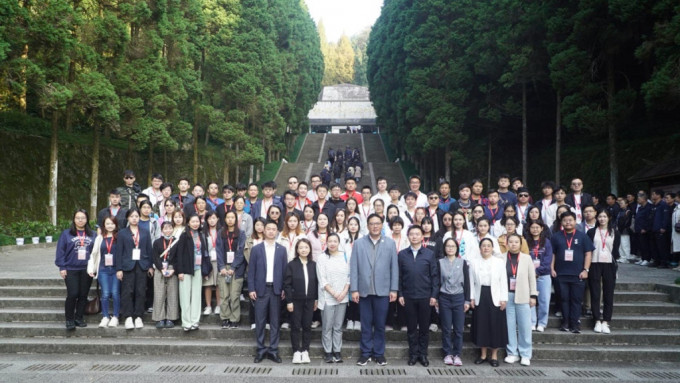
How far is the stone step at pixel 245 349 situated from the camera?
20.1 ft

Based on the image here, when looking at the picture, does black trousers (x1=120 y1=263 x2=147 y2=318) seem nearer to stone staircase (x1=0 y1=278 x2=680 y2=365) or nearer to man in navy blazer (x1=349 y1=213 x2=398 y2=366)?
stone staircase (x1=0 y1=278 x2=680 y2=365)

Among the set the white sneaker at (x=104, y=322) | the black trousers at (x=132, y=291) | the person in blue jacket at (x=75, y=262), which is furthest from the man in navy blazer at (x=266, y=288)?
the person in blue jacket at (x=75, y=262)

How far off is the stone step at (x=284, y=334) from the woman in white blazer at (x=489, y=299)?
0.62 metres

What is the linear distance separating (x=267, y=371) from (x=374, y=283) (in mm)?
1662

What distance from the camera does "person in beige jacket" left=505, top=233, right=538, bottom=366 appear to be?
5871 mm

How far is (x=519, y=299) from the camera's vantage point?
19.2ft

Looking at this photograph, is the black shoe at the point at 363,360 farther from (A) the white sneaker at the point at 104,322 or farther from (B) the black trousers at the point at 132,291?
(A) the white sneaker at the point at 104,322

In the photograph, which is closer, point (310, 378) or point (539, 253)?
point (310, 378)

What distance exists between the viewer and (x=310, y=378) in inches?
213

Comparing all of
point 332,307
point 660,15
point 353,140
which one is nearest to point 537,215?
point 332,307

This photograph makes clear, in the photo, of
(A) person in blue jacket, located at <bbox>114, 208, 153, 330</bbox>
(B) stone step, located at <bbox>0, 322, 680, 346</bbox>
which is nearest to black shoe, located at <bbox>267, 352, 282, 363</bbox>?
(B) stone step, located at <bbox>0, 322, 680, 346</bbox>

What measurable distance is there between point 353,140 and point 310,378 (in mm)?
40063

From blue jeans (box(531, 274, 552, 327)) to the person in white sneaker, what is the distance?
74cm

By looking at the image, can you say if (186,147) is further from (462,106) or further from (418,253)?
(418,253)
